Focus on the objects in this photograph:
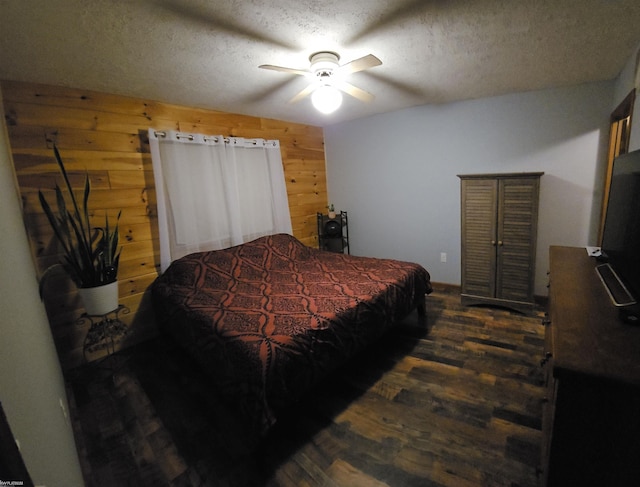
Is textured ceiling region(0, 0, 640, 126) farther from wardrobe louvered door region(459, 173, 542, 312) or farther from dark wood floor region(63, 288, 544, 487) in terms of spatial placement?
dark wood floor region(63, 288, 544, 487)

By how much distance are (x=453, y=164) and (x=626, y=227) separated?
2.31m

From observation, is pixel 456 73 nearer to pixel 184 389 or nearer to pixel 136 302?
pixel 184 389

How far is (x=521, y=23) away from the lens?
5.53 feet

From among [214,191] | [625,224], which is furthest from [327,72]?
[625,224]

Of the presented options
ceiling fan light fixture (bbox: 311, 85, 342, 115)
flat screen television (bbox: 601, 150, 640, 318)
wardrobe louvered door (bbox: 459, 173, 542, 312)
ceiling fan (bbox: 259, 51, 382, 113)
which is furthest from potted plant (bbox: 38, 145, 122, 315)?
wardrobe louvered door (bbox: 459, 173, 542, 312)

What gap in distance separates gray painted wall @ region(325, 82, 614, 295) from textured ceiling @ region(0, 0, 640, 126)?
404 mm

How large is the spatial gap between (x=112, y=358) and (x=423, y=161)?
3908 mm

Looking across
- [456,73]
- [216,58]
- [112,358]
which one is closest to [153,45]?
[216,58]

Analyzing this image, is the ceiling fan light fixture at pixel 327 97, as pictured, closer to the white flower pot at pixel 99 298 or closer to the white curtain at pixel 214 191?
the white curtain at pixel 214 191

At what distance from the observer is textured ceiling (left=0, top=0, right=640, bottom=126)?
57.9 inches

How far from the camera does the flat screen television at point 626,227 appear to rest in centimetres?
122

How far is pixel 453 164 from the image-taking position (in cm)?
351

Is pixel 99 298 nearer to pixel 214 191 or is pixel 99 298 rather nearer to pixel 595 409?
pixel 214 191

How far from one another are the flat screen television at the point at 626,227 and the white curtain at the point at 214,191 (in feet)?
10.0
